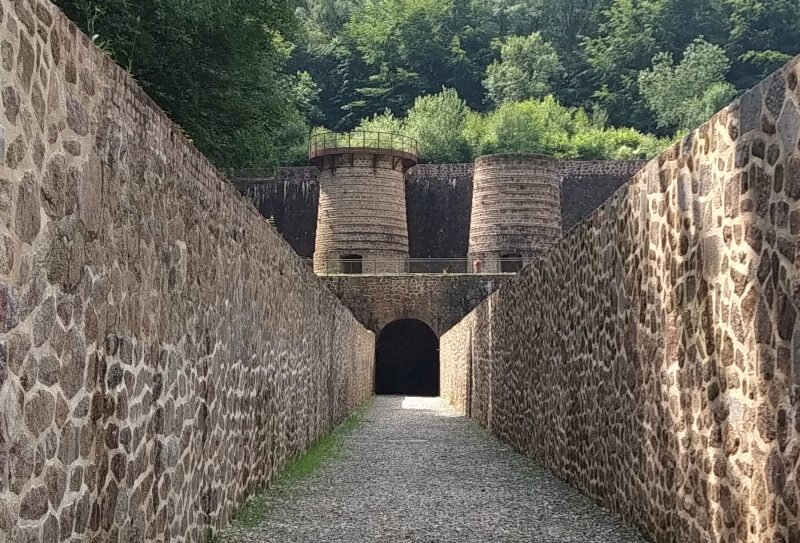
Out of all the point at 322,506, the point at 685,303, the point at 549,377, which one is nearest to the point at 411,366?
the point at 549,377

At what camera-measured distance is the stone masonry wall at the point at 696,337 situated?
3.48 meters

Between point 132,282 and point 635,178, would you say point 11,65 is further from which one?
point 635,178

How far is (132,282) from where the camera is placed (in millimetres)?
4074

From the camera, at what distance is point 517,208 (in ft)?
111

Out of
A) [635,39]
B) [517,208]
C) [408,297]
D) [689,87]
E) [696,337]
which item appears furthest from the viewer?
[635,39]

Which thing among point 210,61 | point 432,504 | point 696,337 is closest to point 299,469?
point 432,504

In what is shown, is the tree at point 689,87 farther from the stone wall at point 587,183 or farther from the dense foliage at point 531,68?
the stone wall at point 587,183

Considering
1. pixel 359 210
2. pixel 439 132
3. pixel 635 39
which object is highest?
pixel 635 39

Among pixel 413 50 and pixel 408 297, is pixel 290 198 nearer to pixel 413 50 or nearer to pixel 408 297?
pixel 408 297

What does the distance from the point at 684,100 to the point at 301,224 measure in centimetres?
3086

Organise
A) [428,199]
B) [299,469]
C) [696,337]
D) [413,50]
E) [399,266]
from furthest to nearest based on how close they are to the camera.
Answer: [413,50], [428,199], [399,266], [299,469], [696,337]

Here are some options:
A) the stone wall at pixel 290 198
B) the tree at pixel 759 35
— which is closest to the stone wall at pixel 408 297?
the stone wall at pixel 290 198

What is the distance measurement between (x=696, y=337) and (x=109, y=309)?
9.16 ft

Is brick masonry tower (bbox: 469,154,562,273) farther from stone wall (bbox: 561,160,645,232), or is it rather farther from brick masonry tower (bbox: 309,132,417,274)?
stone wall (bbox: 561,160,645,232)
